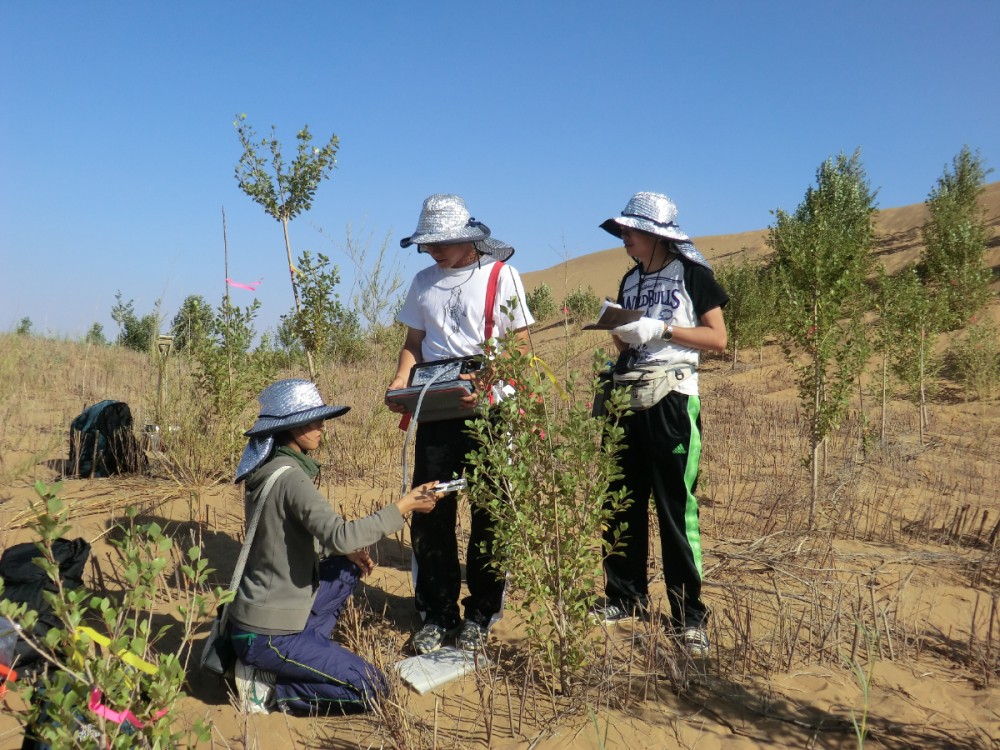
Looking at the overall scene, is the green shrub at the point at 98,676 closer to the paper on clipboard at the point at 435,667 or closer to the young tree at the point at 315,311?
the paper on clipboard at the point at 435,667

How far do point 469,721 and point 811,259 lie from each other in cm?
396

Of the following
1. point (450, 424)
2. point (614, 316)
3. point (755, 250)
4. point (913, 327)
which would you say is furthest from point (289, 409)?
point (755, 250)

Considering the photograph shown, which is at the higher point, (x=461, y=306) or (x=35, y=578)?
(x=461, y=306)

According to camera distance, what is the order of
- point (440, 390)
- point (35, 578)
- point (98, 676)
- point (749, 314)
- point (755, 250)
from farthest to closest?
point (755, 250) → point (749, 314) → point (35, 578) → point (440, 390) → point (98, 676)

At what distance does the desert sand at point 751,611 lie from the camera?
2.47m

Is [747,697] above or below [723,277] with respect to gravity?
below

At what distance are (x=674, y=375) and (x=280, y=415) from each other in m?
1.53

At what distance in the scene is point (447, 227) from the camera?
300 centimetres

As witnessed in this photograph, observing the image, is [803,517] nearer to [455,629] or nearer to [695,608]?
[695,608]

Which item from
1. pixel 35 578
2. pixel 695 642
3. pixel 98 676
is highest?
pixel 98 676

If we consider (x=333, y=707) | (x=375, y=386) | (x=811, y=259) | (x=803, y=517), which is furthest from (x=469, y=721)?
(x=375, y=386)

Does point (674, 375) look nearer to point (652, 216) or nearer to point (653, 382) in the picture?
point (653, 382)

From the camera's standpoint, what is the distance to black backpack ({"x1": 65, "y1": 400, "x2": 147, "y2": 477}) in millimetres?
5246

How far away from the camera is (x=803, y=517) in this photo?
5023mm
